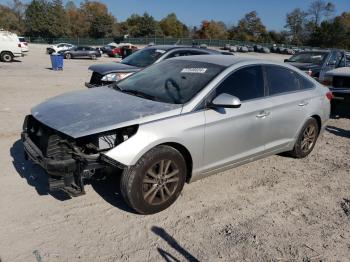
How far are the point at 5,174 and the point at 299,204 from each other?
375 centimetres

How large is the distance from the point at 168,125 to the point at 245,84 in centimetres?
143

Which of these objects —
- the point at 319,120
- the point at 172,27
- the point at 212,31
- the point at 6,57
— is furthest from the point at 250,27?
the point at 319,120

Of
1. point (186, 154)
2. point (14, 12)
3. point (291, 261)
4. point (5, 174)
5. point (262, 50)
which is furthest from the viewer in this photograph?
point (14, 12)

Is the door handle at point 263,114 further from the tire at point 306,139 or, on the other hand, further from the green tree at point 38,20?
the green tree at point 38,20

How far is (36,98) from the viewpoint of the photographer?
10.6 m

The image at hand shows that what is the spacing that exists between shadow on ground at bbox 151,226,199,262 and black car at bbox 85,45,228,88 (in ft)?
17.7

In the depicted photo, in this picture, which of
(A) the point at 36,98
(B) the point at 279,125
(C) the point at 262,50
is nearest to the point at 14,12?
(C) the point at 262,50

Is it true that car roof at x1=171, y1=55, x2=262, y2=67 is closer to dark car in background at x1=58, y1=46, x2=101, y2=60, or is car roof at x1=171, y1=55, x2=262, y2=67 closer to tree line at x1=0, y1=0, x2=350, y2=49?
dark car in background at x1=58, y1=46, x2=101, y2=60

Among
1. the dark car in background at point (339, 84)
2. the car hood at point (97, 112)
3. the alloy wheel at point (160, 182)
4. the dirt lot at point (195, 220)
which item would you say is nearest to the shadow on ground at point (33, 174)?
the dirt lot at point (195, 220)

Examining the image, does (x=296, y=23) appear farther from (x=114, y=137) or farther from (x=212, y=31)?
(x=114, y=137)

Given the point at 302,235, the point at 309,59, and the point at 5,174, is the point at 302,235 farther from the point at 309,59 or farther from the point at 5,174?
the point at 309,59

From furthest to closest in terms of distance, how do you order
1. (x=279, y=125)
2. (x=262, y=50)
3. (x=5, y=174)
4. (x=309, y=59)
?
(x=262, y=50)
(x=309, y=59)
(x=279, y=125)
(x=5, y=174)

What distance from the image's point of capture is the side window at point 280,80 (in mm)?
5191

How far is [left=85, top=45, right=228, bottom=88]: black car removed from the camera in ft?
28.3
